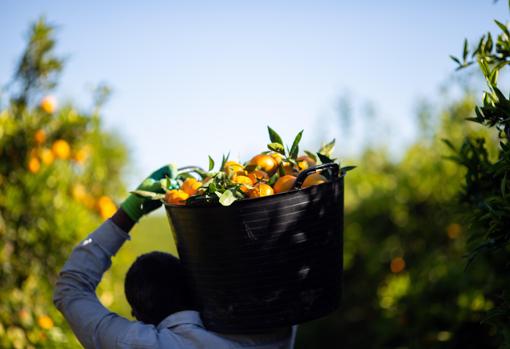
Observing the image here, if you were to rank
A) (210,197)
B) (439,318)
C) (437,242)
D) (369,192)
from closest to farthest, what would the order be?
(210,197) → (439,318) → (437,242) → (369,192)

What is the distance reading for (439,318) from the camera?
12.7 ft

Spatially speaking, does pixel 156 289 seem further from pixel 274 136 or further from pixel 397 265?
pixel 397 265

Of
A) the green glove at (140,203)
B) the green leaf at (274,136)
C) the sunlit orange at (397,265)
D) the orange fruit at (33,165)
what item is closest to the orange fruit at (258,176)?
the green leaf at (274,136)

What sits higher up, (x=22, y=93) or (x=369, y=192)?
(x=22, y=93)

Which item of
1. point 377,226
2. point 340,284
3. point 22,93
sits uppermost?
point 22,93

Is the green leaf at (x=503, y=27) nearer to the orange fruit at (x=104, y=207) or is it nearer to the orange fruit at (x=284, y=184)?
the orange fruit at (x=284, y=184)

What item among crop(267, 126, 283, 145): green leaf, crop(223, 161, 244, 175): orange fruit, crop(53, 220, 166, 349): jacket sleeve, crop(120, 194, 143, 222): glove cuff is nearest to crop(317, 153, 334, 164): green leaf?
crop(267, 126, 283, 145): green leaf

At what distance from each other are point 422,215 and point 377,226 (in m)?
0.38

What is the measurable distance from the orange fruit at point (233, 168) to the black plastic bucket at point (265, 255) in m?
0.16

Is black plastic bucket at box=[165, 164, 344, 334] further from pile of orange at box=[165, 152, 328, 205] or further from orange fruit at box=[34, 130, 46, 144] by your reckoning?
orange fruit at box=[34, 130, 46, 144]

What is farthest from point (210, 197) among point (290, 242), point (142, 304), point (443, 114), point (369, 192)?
point (443, 114)

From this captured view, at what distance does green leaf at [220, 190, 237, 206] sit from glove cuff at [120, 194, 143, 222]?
1.61ft

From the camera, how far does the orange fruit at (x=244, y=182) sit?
1739 mm

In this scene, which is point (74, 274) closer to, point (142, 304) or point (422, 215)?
point (142, 304)
